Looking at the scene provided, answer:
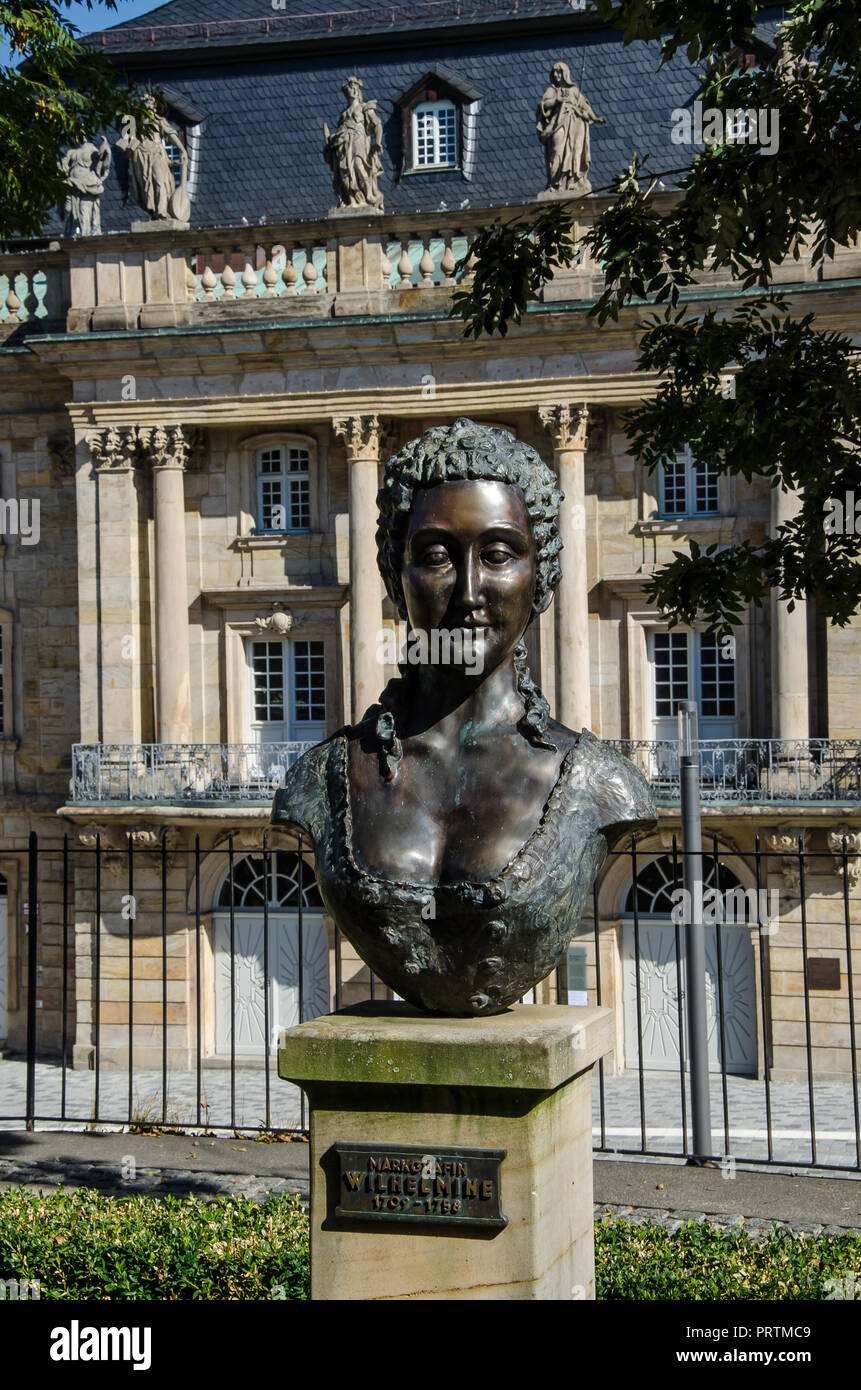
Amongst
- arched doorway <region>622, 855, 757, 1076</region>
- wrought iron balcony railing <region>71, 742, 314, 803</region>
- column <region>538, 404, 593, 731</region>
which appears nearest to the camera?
arched doorway <region>622, 855, 757, 1076</region>

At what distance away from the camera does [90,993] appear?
26.1 m

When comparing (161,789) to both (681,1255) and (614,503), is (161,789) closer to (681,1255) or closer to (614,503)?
(614,503)

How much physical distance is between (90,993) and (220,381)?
32.1 feet

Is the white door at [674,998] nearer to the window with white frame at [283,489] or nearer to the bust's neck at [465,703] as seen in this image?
the window with white frame at [283,489]

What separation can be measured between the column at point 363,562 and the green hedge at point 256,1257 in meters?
18.3

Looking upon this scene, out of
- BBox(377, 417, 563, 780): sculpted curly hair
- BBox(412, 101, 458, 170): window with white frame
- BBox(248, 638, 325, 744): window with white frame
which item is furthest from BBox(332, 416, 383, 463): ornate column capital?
BBox(377, 417, 563, 780): sculpted curly hair

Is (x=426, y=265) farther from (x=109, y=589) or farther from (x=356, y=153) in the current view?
(x=109, y=589)

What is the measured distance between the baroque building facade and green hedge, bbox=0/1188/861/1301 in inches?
633

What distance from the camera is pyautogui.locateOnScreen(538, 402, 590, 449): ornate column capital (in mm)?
25156

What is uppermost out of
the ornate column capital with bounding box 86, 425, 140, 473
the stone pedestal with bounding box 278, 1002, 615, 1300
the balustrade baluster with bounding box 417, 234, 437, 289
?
the balustrade baluster with bounding box 417, 234, 437, 289

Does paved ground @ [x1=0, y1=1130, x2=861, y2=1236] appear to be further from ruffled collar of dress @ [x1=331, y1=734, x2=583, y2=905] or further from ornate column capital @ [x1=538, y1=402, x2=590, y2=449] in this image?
ornate column capital @ [x1=538, y1=402, x2=590, y2=449]

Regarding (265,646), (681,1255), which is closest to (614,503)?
(265,646)

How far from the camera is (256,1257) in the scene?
22.5 ft

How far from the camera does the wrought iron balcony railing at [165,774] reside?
25.7 metres
